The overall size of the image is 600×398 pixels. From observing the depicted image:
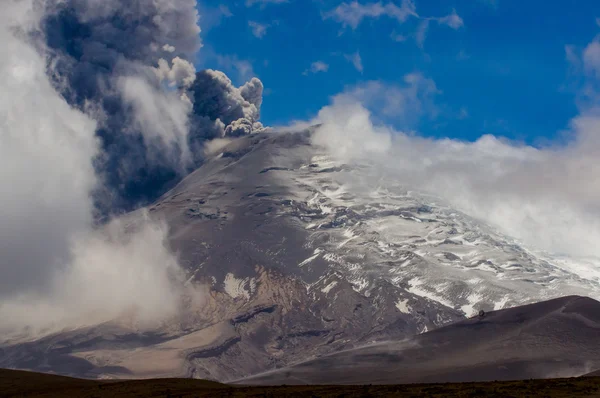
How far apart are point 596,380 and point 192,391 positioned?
47862 mm

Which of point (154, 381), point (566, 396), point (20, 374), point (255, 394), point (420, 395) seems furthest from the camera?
point (20, 374)

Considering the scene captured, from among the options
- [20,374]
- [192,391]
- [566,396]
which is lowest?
[566,396]

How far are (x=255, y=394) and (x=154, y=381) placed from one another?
25.5 m

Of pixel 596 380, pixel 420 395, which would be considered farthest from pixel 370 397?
pixel 596 380

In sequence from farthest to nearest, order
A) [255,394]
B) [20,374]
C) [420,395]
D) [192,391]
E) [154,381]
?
[20,374] < [154,381] < [192,391] < [255,394] < [420,395]

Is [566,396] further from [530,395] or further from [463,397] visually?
[463,397]

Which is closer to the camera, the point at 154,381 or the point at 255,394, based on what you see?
the point at 255,394

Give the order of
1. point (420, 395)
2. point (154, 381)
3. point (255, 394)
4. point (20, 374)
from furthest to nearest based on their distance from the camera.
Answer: point (20, 374) < point (154, 381) < point (255, 394) < point (420, 395)

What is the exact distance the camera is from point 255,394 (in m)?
94.3

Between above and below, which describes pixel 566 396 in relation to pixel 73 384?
below

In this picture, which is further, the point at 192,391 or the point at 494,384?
the point at 192,391

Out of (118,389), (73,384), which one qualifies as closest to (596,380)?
(118,389)

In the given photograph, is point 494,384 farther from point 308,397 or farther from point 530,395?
point 308,397

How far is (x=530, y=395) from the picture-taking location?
269 ft
